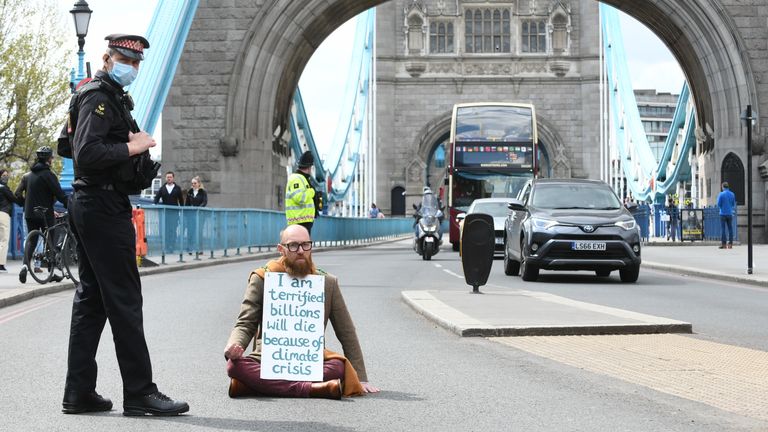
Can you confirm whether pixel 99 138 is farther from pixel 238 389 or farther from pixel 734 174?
pixel 734 174

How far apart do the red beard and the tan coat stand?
0.13 meters

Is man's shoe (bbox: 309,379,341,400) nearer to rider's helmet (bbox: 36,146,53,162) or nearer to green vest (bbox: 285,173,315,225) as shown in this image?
green vest (bbox: 285,173,315,225)

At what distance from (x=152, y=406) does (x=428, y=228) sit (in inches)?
777

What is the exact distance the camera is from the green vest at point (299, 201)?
12.5 meters

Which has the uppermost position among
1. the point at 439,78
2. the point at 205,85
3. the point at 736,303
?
the point at 439,78

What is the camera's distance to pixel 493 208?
25359 millimetres

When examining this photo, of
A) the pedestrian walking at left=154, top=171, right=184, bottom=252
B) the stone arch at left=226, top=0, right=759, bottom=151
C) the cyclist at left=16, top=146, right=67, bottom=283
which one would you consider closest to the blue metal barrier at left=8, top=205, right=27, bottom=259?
the pedestrian walking at left=154, top=171, right=184, bottom=252

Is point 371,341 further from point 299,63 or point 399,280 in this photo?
point 299,63

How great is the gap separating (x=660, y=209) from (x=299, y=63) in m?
13.1

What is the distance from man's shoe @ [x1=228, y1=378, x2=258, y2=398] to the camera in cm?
612

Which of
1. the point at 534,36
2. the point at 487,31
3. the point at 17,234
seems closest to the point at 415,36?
the point at 487,31

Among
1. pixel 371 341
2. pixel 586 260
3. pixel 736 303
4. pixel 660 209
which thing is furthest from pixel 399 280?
pixel 660 209

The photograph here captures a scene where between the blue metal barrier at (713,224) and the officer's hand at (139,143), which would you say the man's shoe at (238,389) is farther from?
the blue metal barrier at (713,224)

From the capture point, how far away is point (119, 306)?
552 centimetres
